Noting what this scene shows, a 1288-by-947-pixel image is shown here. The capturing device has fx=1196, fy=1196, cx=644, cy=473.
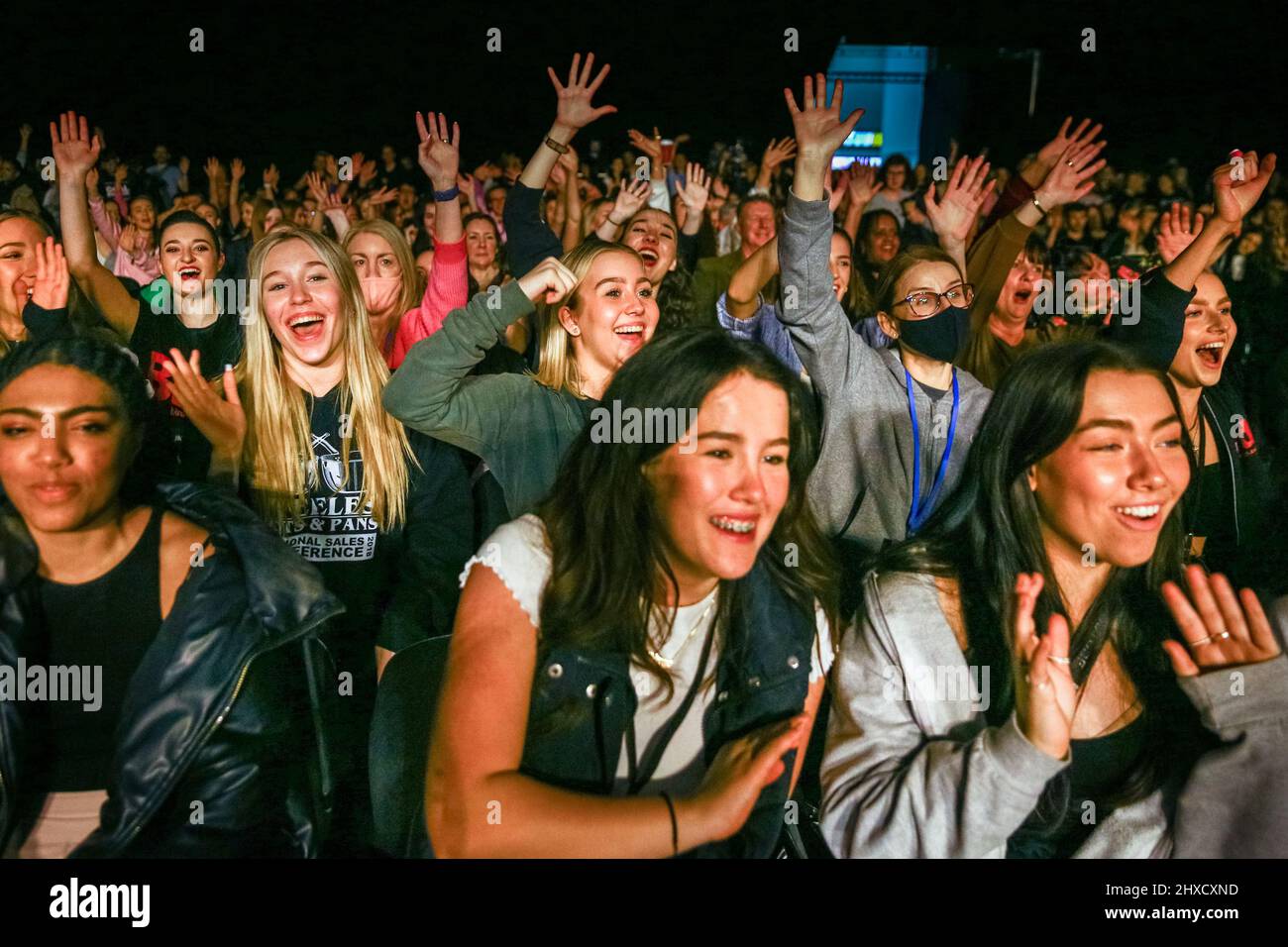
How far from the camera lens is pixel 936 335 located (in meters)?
2.91

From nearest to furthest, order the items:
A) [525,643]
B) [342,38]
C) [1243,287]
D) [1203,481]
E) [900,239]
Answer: [525,643]
[1203,481]
[1243,287]
[342,38]
[900,239]

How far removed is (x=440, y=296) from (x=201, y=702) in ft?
4.61

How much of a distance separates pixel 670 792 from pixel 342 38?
9.50 feet

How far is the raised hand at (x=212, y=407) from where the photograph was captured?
8.84 feet

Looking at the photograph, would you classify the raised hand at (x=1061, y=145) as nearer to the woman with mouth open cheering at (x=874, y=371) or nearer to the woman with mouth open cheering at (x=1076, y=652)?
the woman with mouth open cheering at (x=874, y=371)

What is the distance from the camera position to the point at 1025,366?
8.35 ft

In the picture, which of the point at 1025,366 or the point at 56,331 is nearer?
the point at 1025,366

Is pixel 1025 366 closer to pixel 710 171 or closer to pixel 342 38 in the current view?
pixel 342 38

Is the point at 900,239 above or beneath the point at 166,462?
above

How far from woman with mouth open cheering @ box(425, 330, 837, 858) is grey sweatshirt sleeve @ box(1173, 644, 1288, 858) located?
0.80 metres

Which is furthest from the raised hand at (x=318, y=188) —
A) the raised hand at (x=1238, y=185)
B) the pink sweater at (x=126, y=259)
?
the raised hand at (x=1238, y=185)
